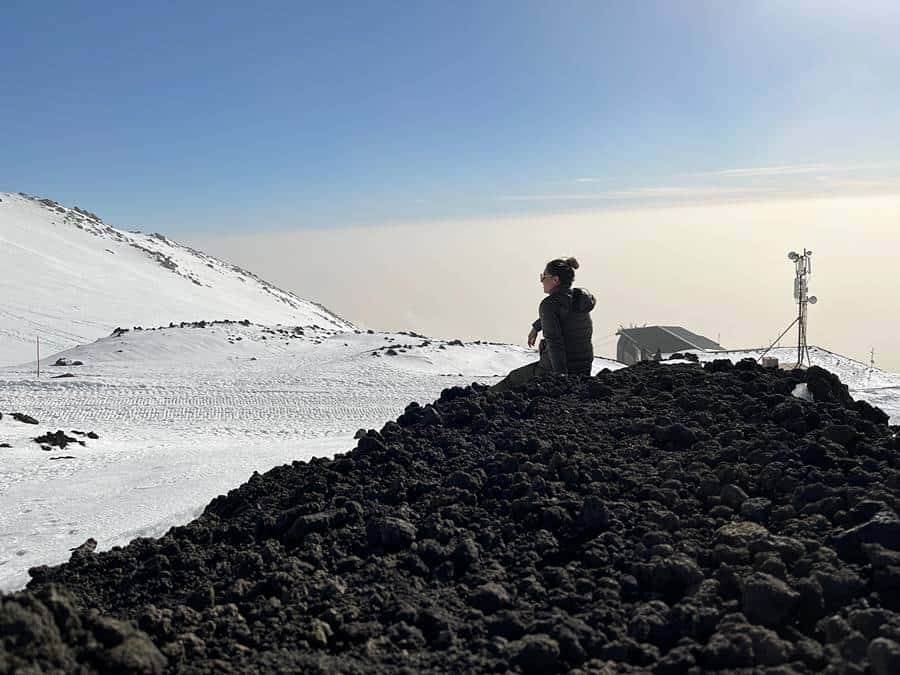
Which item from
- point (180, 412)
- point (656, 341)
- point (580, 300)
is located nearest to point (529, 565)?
point (580, 300)

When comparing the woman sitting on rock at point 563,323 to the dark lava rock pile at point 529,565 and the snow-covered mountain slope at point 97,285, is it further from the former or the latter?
the snow-covered mountain slope at point 97,285

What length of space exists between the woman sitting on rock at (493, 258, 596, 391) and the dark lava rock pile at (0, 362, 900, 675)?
1.72m

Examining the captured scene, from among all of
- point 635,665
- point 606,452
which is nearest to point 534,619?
point 635,665

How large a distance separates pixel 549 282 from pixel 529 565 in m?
3.99

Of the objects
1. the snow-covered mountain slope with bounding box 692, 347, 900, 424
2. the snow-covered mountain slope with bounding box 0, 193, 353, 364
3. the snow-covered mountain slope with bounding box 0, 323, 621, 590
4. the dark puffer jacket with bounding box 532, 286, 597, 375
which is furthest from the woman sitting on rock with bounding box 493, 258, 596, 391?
the snow-covered mountain slope with bounding box 0, 193, 353, 364

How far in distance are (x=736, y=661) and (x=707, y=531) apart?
1.07m

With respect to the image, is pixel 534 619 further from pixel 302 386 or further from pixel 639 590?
pixel 302 386

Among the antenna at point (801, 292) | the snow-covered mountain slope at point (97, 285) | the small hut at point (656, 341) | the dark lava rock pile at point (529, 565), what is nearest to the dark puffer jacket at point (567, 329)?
the dark lava rock pile at point (529, 565)

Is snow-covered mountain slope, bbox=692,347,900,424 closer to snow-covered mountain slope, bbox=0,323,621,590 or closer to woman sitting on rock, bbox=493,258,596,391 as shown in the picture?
woman sitting on rock, bbox=493,258,596,391

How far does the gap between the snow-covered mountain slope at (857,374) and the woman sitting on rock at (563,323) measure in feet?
16.0

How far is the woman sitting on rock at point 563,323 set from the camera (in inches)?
266

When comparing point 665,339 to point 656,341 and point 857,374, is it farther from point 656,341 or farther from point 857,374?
point 857,374

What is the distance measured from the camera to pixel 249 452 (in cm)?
973

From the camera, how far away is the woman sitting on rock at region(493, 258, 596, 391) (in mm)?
6766
